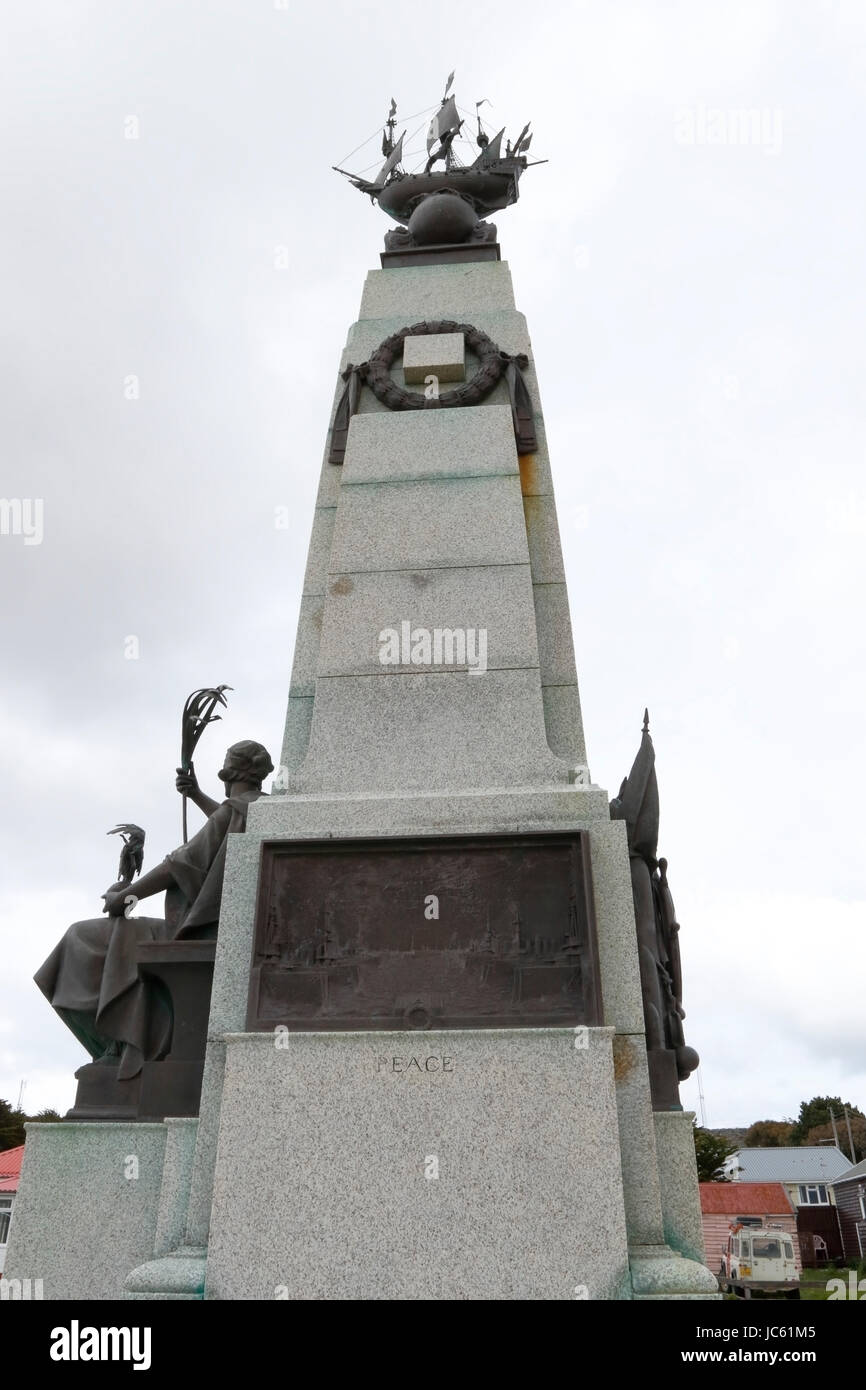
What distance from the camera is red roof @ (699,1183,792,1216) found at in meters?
42.0

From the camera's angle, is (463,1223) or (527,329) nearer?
(463,1223)

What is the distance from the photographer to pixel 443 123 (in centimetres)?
1390

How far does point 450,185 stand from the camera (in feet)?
41.0

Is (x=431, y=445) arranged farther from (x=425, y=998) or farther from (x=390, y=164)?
(x=390, y=164)

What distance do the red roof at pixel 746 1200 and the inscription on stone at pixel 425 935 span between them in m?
41.0

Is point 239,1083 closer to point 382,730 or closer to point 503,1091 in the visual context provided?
point 503,1091

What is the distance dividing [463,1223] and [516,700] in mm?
3486

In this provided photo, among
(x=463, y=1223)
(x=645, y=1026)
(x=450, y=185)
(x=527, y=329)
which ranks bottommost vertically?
(x=463, y=1223)

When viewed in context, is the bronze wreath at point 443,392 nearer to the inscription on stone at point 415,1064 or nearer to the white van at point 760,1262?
the inscription on stone at point 415,1064

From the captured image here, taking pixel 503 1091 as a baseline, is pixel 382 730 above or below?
above

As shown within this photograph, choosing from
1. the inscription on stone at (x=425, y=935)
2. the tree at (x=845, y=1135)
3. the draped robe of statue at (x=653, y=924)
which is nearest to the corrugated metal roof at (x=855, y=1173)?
the tree at (x=845, y=1135)
